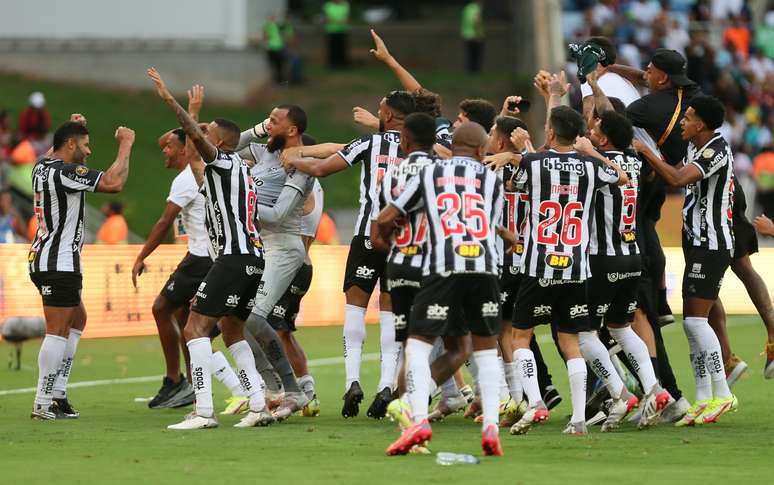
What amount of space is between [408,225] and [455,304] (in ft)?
2.86

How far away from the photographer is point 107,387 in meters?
15.3

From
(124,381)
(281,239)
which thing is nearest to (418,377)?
(281,239)

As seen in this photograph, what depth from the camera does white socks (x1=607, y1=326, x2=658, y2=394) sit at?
11.6 metres

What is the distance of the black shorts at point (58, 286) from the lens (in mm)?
12406

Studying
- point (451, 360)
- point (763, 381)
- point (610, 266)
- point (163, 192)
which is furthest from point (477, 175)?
point (163, 192)

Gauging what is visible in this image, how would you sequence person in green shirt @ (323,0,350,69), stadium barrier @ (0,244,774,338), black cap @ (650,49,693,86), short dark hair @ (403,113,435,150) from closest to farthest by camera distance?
short dark hair @ (403,113,435,150), black cap @ (650,49,693,86), stadium barrier @ (0,244,774,338), person in green shirt @ (323,0,350,69)

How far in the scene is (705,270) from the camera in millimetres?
12141

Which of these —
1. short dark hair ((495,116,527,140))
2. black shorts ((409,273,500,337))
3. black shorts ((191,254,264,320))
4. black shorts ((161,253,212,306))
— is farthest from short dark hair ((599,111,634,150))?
black shorts ((161,253,212,306))

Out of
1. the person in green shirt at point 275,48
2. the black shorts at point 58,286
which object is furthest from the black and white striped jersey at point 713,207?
the person in green shirt at point 275,48

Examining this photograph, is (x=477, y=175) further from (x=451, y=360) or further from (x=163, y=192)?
(x=163, y=192)

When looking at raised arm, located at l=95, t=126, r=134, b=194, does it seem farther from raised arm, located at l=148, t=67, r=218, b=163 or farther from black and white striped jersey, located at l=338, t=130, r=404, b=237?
black and white striped jersey, located at l=338, t=130, r=404, b=237

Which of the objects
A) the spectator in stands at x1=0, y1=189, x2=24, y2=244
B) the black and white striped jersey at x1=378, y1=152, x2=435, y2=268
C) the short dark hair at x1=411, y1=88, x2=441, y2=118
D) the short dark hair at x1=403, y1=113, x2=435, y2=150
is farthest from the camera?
the spectator in stands at x1=0, y1=189, x2=24, y2=244

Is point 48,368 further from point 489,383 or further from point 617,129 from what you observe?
point 617,129

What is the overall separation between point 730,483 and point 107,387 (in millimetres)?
8222
